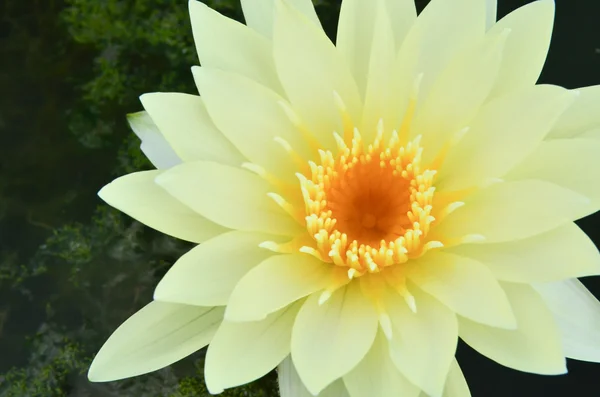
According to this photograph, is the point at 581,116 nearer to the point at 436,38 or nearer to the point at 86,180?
the point at 436,38

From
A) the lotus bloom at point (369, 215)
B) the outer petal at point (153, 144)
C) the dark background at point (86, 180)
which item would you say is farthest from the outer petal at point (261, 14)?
the dark background at point (86, 180)

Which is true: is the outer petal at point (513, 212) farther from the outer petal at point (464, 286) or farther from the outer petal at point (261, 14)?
the outer petal at point (261, 14)

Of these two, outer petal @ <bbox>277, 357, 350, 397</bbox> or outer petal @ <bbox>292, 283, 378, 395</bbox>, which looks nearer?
outer petal @ <bbox>292, 283, 378, 395</bbox>

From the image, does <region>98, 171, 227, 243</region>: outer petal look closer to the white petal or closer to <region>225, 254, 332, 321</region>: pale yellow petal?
<region>225, 254, 332, 321</region>: pale yellow petal

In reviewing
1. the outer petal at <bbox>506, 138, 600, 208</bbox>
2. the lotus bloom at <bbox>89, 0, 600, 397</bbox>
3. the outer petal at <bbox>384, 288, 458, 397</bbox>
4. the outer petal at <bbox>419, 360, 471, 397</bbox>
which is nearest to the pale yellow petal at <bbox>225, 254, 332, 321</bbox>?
the lotus bloom at <bbox>89, 0, 600, 397</bbox>

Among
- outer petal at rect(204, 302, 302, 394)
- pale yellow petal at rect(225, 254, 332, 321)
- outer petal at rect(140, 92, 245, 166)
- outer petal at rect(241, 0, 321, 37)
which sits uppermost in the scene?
outer petal at rect(241, 0, 321, 37)

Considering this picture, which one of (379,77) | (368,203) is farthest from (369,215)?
(379,77)

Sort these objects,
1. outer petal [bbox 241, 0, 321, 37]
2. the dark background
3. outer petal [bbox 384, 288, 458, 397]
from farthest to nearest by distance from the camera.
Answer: the dark background < outer petal [bbox 241, 0, 321, 37] < outer petal [bbox 384, 288, 458, 397]

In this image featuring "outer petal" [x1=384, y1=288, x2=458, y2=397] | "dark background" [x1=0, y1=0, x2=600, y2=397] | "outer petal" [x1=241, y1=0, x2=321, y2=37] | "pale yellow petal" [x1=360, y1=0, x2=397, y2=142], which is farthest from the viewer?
"dark background" [x1=0, y1=0, x2=600, y2=397]
